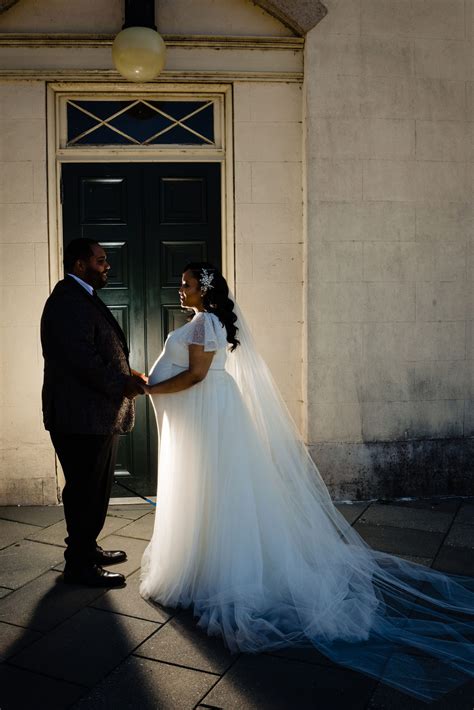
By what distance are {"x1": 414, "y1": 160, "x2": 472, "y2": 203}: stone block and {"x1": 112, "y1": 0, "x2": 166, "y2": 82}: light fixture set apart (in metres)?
2.57

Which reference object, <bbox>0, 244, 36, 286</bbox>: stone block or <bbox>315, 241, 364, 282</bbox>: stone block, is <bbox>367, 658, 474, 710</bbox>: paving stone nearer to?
<bbox>315, 241, 364, 282</bbox>: stone block

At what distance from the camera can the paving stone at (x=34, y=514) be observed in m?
5.54

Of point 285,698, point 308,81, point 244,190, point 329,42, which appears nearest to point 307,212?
point 244,190

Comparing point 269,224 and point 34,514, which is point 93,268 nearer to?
point 269,224

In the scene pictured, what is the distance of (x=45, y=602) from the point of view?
386 centimetres

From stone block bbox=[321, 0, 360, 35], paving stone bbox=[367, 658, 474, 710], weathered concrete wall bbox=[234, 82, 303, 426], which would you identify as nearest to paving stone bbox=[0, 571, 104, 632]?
paving stone bbox=[367, 658, 474, 710]

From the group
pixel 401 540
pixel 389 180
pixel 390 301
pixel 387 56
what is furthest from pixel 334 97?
pixel 401 540

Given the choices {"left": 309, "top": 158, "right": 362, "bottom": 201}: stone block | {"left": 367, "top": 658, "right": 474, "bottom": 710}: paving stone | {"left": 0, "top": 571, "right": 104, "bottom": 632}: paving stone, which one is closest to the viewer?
{"left": 367, "top": 658, "right": 474, "bottom": 710}: paving stone

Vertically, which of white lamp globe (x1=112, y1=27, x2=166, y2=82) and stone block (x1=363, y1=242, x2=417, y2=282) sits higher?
white lamp globe (x1=112, y1=27, x2=166, y2=82)

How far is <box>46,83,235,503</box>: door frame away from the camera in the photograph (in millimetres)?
6062

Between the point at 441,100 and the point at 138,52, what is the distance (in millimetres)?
2861

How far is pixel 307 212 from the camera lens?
6.08m

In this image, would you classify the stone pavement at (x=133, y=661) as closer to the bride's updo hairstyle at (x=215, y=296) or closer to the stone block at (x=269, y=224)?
the bride's updo hairstyle at (x=215, y=296)

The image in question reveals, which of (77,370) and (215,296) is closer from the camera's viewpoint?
(77,370)
